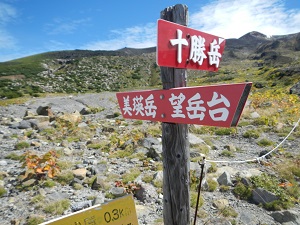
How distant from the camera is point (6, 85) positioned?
122ft

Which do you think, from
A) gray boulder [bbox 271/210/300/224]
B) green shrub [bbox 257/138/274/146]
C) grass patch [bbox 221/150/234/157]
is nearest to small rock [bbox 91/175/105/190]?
gray boulder [bbox 271/210/300/224]

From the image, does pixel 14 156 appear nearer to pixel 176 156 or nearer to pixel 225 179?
pixel 225 179

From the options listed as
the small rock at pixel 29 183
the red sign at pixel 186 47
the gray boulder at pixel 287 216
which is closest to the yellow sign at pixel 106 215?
the red sign at pixel 186 47

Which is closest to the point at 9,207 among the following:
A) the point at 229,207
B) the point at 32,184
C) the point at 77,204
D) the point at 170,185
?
the point at 32,184

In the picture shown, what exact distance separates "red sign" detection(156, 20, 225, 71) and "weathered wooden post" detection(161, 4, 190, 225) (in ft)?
0.61

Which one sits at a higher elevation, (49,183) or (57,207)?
(49,183)

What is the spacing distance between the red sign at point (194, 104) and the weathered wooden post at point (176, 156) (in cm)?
22

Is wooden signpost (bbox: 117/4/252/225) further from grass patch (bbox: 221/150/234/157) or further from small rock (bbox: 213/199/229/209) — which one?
grass patch (bbox: 221/150/234/157)

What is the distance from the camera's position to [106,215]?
2.16 m

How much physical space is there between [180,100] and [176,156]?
71 centimetres

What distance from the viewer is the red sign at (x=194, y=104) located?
5.80 feet

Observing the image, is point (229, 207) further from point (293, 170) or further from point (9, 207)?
point (9, 207)

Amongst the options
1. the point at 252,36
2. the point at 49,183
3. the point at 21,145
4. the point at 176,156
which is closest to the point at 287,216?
the point at 176,156

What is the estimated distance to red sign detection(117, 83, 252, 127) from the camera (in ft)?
5.80
